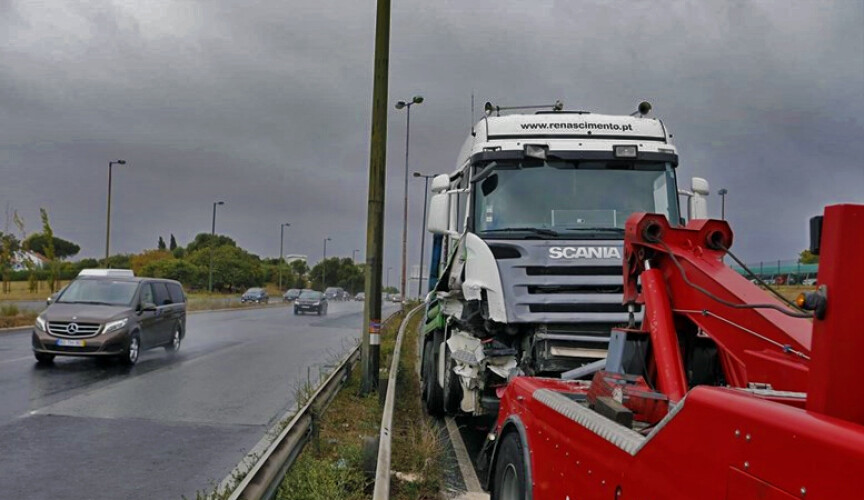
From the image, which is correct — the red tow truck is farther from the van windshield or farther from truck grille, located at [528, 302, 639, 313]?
the van windshield

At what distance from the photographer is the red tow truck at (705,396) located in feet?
6.67

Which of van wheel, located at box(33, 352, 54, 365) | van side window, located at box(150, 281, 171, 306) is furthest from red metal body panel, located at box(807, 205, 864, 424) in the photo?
van side window, located at box(150, 281, 171, 306)

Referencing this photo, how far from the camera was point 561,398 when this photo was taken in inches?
160

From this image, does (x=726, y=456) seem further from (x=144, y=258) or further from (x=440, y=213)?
(x=144, y=258)

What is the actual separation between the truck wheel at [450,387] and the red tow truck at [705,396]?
3.45 m

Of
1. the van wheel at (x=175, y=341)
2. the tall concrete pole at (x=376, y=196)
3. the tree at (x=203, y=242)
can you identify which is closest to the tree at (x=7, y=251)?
the van wheel at (x=175, y=341)

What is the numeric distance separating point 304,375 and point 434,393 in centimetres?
548

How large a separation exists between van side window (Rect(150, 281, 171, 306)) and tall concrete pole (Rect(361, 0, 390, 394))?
7647 millimetres

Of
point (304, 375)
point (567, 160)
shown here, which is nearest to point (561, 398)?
point (567, 160)

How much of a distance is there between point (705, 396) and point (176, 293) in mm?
18412

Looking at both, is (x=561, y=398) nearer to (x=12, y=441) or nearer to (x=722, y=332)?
(x=722, y=332)

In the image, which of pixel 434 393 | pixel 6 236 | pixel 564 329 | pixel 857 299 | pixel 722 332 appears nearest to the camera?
pixel 857 299

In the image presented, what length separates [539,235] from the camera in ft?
26.2

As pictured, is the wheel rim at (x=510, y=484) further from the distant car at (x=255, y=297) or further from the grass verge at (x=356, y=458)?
the distant car at (x=255, y=297)
